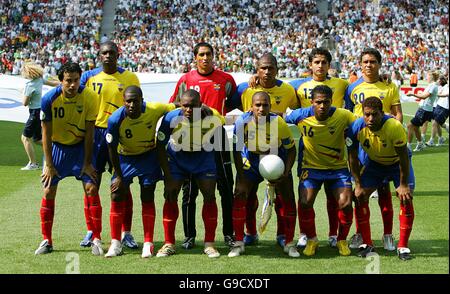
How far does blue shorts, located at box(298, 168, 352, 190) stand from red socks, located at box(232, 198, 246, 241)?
0.65m

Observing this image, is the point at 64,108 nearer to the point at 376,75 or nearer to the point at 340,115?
the point at 340,115

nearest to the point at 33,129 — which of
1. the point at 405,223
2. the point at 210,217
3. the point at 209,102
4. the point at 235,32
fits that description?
the point at 209,102

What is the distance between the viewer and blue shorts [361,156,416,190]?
24.1 feet

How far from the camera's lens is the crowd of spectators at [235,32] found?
39594 millimetres

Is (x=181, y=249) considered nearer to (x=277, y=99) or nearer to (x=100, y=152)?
(x=100, y=152)

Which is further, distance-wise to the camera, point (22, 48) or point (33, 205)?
point (22, 48)

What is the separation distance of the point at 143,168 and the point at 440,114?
36.4 ft

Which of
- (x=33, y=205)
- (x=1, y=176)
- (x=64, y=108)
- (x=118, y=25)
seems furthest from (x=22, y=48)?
(x=64, y=108)

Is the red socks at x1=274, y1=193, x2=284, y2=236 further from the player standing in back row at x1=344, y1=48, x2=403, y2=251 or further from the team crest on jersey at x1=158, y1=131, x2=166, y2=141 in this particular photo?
the team crest on jersey at x1=158, y1=131, x2=166, y2=141

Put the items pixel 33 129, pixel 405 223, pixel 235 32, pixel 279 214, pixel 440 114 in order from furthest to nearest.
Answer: pixel 235 32 → pixel 440 114 → pixel 33 129 → pixel 279 214 → pixel 405 223

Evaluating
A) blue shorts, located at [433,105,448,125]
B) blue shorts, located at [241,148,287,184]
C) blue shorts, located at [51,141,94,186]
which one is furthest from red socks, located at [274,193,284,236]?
blue shorts, located at [433,105,448,125]

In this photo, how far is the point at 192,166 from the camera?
730cm

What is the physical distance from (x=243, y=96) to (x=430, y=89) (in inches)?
370
